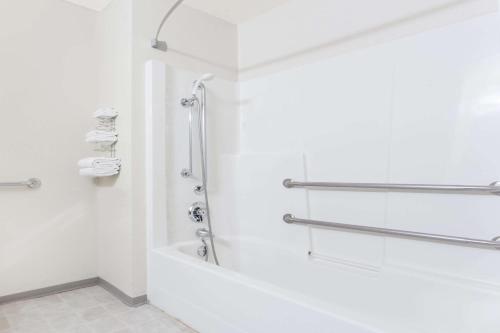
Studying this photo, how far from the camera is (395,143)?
5.15 feet

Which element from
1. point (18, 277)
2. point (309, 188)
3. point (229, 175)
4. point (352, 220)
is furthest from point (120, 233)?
point (352, 220)

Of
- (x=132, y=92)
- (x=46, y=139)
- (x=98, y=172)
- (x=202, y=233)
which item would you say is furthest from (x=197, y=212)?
(x=46, y=139)

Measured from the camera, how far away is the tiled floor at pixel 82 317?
1541 millimetres

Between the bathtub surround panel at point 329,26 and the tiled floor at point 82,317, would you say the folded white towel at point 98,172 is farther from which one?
the bathtub surround panel at point 329,26

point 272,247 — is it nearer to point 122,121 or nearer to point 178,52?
point 122,121

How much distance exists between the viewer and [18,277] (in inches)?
73.5

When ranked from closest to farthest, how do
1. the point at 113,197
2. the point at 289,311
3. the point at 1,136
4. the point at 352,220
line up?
the point at 289,311 → the point at 352,220 → the point at 1,136 → the point at 113,197

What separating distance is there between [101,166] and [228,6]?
1.33 m

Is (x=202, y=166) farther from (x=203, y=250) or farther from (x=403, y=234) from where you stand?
(x=403, y=234)

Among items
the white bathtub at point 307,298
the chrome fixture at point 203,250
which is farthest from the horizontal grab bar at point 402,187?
the chrome fixture at point 203,250

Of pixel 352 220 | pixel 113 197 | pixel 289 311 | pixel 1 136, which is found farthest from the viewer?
pixel 113 197

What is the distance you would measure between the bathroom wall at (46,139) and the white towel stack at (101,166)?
0.86 feet

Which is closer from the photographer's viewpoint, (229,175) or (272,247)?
(272,247)

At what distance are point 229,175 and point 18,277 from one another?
A: 4.49 feet
